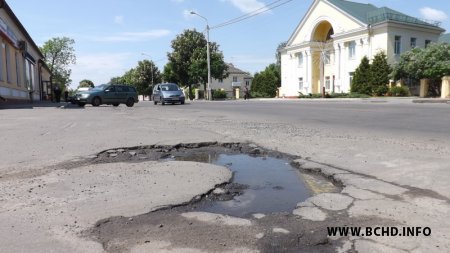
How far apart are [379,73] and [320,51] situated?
46.5 ft

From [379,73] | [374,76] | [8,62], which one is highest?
[8,62]

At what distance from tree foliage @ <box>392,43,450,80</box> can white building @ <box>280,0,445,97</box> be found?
4.54 m

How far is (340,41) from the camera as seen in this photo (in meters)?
46.8

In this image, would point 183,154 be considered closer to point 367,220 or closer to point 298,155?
point 298,155

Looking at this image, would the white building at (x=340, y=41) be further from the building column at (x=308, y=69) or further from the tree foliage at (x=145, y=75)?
the tree foliage at (x=145, y=75)

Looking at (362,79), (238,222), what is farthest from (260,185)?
(362,79)

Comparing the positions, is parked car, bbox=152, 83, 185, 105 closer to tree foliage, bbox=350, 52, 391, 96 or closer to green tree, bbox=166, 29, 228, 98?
tree foliage, bbox=350, 52, 391, 96

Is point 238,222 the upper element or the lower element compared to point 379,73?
lower

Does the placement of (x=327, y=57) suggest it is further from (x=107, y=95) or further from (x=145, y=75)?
(x=145, y=75)

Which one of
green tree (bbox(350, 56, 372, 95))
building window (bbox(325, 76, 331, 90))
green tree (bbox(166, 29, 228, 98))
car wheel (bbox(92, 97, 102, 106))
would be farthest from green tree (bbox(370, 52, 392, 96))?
car wheel (bbox(92, 97, 102, 106))

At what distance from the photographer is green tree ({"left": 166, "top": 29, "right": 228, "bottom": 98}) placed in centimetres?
5847

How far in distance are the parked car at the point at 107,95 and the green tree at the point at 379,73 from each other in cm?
2418

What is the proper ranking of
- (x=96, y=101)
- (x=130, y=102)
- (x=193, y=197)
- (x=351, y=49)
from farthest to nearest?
(x=351, y=49) < (x=130, y=102) < (x=96, y=101) < (x=193, y=197)

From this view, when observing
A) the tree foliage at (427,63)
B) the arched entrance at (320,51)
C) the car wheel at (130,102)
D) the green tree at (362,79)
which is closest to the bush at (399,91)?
the tree foliage at (427,63)
